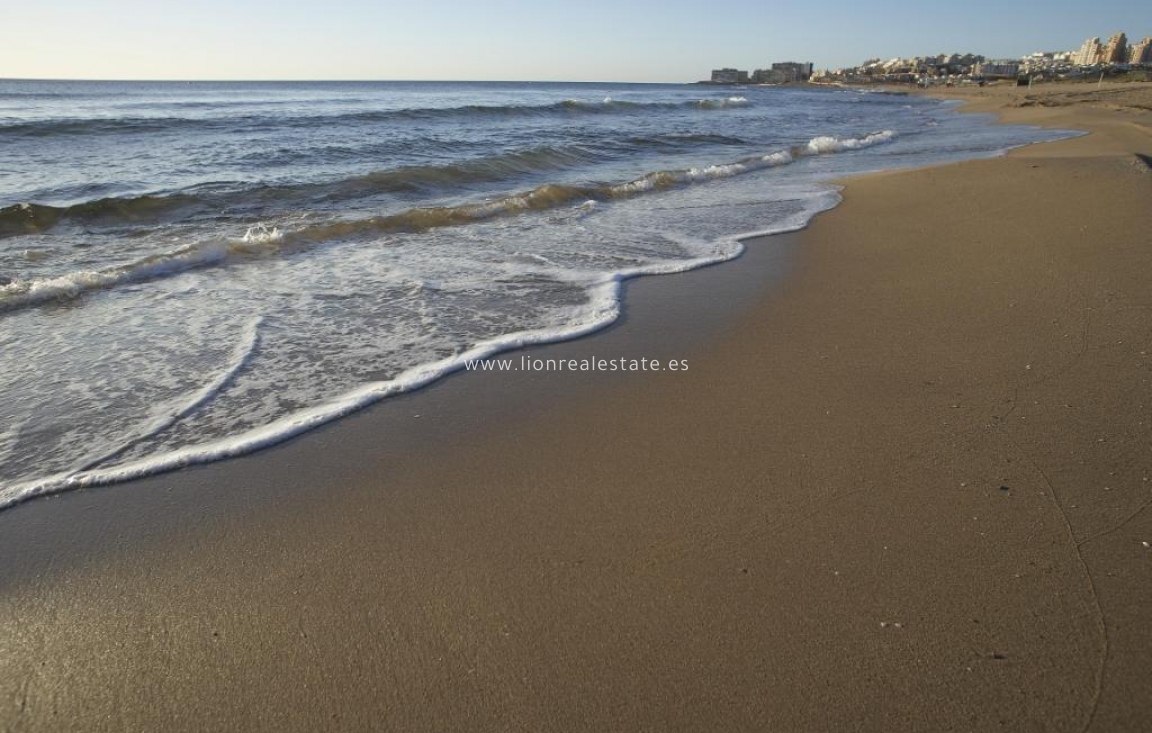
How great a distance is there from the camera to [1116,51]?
96062mm

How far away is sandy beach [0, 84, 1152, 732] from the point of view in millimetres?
1741

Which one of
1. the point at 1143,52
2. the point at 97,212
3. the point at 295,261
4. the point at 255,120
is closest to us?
the point at 295,261

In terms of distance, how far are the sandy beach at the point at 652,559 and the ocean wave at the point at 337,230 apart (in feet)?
11.6

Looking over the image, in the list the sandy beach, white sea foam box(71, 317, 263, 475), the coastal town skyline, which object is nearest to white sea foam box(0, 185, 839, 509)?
white sea foam box(71, 317, 263, 475)

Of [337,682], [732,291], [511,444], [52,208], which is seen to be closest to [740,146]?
[732,291]

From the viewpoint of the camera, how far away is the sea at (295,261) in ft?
11.2

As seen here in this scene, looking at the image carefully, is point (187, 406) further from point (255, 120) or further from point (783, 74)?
point (783, 74)

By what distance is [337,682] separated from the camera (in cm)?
182

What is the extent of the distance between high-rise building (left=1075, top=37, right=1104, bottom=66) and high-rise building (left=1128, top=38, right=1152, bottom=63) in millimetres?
4526

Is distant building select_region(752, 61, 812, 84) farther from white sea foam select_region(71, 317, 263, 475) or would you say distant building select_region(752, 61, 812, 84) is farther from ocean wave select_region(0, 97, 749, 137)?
white sea foam select_region(71, 317, 263, 475)

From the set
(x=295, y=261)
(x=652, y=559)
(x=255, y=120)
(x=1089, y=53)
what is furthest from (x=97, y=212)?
(x=1089, y=53)

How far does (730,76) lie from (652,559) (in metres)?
156

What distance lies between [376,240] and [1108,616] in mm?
7069

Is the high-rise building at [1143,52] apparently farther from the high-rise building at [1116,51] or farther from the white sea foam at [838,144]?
the white sea foam at [838,144]
